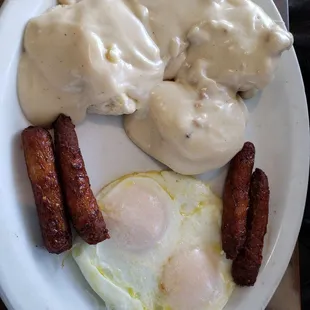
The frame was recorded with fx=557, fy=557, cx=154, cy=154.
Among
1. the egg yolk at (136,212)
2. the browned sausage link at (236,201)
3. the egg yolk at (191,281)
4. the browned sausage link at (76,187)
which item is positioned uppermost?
the browned sausage link at (76,187)

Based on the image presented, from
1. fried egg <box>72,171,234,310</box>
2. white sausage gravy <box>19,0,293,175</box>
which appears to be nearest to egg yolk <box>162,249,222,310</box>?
fried egg <box>72,171,234,310</box>

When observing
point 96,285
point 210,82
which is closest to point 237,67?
point 210,82

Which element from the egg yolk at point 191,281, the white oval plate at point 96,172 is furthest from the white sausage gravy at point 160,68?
the egg yolk at point 191,281

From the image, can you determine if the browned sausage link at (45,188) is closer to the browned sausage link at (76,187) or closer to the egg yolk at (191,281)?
the browned sausage link at (76,187)

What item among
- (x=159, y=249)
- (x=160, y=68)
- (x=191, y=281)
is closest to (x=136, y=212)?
(x=159, y=249)

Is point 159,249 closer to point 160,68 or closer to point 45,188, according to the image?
point 45,188

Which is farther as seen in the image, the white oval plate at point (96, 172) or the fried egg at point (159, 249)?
the fried egg at point (159, 249)

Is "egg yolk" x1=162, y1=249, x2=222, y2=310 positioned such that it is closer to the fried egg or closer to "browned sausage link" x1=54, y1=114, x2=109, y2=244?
the fried egg
